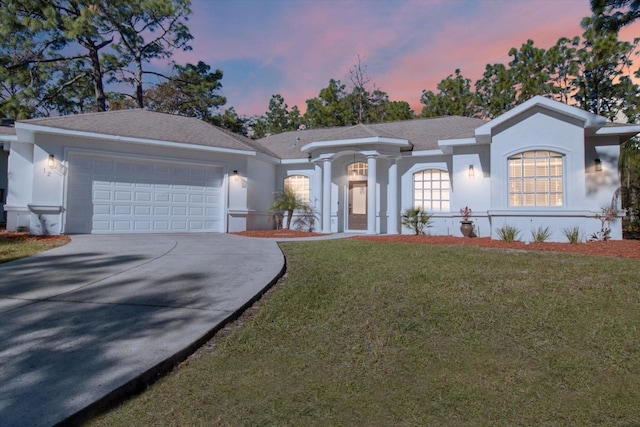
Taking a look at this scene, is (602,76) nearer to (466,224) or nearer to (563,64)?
(563,64)

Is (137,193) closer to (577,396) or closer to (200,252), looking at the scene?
(200,252)

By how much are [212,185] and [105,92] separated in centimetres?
1791

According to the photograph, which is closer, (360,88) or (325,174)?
(325,174)

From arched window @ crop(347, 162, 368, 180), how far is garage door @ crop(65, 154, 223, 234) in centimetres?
510

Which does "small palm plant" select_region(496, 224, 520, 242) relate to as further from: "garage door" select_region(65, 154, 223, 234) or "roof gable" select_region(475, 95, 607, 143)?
"garage door" select_region(65, 154, 223, 234)

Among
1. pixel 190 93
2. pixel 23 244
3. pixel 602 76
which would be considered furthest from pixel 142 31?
pixel 602 76

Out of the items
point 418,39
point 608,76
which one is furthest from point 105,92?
point 608,76

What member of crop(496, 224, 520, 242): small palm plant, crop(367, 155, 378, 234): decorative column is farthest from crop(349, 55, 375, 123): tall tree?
crop(496, 224, 520, 242): small palm plant

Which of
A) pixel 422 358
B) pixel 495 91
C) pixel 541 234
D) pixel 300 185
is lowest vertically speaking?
pixel 422 358

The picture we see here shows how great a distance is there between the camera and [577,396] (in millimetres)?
2672

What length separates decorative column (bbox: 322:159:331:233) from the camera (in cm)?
1403

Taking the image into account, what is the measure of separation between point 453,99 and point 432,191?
19.8 meters

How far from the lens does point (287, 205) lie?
14.6m

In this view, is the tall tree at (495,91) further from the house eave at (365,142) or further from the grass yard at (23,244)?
the grass yard at (23,244)
